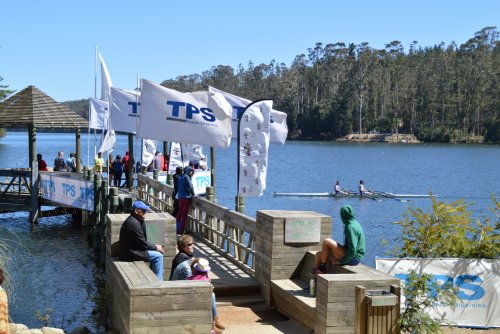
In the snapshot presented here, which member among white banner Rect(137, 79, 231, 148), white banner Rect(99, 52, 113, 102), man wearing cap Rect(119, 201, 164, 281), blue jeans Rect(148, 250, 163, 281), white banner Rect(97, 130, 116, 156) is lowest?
blue jeans Rect(148, 250, 163, 281)

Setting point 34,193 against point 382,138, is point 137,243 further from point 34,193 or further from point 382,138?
point 382,138

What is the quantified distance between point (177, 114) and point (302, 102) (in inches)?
5970

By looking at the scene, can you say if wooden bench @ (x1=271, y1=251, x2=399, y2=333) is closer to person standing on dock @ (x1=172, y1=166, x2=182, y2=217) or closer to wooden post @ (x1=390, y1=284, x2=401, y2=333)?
wooden post @ (x1=390, y1=284, x2=401, y2=333)

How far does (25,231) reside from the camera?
26938mm

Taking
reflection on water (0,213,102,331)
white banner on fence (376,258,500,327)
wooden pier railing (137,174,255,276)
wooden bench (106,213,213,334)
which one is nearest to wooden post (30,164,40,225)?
reflection on water (0,213,102,331)

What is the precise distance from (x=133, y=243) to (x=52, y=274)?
1104 cm

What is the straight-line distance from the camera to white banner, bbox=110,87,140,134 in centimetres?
2112

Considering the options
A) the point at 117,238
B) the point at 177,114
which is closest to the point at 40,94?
the point at 177,114

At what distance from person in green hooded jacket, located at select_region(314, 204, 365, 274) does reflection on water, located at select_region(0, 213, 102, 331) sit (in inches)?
186

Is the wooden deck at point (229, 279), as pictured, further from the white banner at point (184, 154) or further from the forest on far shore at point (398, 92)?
the forest on far shore at point (398, 92)

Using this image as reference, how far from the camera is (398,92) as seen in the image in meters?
148

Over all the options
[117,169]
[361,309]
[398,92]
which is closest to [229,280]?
[361,309]

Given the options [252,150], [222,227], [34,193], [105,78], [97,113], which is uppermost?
[105,78]

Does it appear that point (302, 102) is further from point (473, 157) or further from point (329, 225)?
point (329, 225)
